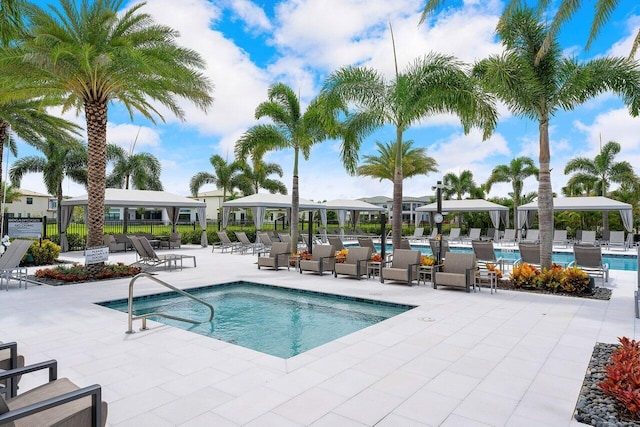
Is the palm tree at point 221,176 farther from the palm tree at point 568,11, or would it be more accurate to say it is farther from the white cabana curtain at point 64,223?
the palm tree at point 568,11

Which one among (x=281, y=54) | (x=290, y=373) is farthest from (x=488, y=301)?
(x=281, y=54)

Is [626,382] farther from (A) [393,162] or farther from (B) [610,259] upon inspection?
(A) [393,162]

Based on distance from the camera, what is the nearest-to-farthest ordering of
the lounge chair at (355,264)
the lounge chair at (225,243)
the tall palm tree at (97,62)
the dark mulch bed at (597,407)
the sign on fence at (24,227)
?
the dark mulch bed at (597,407), the tall palm tree at (97,62), the lounge chair at (355,264), the sign on fence at (24,227), the lounge chair at (225,243)

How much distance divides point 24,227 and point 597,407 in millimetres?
15816

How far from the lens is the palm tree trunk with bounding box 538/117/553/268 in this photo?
385 inches

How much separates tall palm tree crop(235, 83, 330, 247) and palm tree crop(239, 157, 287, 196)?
778 inches

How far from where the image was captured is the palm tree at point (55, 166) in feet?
72.4

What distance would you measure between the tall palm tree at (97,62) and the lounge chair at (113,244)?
784cm

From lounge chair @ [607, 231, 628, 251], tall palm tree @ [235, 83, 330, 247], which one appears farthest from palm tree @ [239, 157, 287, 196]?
lounge chair @ [607, 231, 628, 251]

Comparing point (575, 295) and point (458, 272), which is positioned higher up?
point (458, 272)

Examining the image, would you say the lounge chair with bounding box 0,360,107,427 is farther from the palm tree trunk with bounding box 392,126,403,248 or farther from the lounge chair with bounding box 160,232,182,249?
the lounge chair with bounding box 160,232,182,249

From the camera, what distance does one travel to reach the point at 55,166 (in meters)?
22.2

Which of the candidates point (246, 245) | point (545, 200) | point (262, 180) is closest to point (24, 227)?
point (246, 245)

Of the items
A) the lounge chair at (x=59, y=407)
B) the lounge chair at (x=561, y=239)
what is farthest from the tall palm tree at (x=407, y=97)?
the lounge chair at (x=561, y=239)
